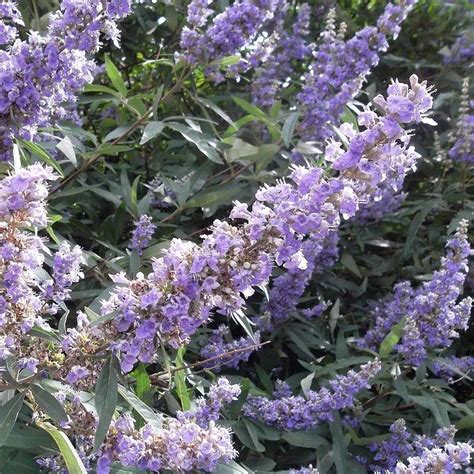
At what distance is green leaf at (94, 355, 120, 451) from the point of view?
2008mm

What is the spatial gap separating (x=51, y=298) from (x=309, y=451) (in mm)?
1395

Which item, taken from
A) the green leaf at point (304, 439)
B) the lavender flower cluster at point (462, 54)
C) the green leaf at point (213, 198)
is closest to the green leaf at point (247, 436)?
the green leaf at point (304, 439)

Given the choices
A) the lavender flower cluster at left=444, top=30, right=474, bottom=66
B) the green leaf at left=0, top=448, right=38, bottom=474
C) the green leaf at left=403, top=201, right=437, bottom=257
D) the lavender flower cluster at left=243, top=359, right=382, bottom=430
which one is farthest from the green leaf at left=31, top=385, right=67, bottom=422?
the lavender flower cluster at left=444, top=30, right=474, bottom=66

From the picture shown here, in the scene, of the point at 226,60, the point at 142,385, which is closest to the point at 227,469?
the point at 142,385

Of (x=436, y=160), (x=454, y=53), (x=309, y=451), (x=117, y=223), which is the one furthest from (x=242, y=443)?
(x=454, y=53)

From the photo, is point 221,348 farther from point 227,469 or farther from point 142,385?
point 227,469

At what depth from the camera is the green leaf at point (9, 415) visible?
212 centimetres

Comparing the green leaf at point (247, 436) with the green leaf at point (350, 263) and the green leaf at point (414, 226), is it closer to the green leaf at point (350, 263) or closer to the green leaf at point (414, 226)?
the green leaf at point (350, 263)

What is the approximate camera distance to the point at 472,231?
4895 mm

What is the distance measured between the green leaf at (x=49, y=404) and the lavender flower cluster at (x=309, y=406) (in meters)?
1.20

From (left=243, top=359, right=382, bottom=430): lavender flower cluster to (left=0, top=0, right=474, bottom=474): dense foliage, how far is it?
0.01 meters

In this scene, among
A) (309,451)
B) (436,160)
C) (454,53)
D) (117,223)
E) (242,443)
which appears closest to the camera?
(242,443)

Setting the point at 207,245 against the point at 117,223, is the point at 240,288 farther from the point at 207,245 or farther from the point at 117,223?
the point at 117,223

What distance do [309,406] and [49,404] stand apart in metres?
1.34
